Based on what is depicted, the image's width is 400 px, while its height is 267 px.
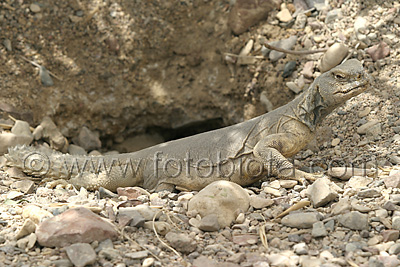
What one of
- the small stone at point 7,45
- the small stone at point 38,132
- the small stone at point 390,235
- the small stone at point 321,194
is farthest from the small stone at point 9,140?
the small stone at point 390,235

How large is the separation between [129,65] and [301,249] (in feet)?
20.4

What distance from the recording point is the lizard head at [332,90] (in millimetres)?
5324

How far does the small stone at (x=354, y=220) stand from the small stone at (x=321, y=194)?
1.28 ft

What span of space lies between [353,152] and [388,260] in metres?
2.77

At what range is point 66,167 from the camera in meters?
6.64

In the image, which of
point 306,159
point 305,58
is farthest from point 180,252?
point 305,58

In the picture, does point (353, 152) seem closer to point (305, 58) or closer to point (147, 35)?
point (305, 58)

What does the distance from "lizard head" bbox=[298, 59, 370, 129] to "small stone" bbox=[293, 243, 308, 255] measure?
2167 millimetres

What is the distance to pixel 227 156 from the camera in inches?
234

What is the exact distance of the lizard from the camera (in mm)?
5454

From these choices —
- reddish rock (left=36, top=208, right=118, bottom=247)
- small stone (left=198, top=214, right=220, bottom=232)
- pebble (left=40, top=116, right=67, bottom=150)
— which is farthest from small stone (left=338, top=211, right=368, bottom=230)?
pebble (left=40, top=116, right=67, bottom=150)

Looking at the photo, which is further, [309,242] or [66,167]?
[66,167]

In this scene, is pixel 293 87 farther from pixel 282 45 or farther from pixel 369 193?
pixel 369 193

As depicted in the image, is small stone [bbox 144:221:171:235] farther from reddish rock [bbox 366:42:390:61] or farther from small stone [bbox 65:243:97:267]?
reddish rock [bbox 366:42:390:61]
